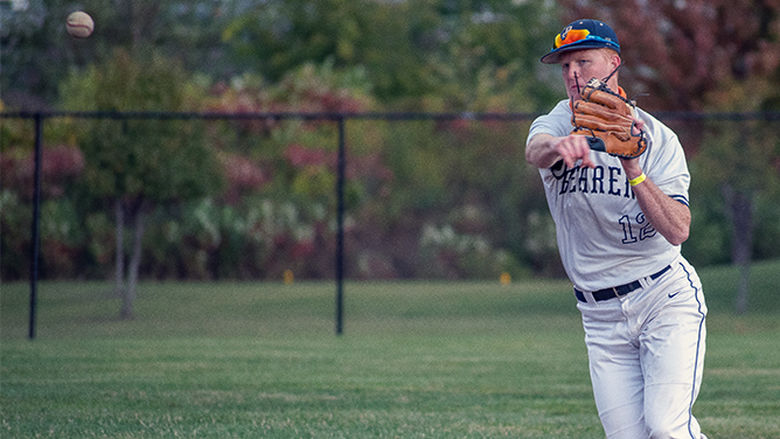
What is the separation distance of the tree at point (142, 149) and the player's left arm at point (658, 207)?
1345cm

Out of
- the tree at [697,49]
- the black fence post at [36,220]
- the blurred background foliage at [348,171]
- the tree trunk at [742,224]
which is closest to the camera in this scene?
the black fence post at [36,220]

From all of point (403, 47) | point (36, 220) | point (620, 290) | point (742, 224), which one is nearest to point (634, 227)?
point (620, 290)

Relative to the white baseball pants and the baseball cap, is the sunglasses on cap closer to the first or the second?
the baseball cap

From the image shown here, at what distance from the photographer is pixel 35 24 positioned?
3647 cm

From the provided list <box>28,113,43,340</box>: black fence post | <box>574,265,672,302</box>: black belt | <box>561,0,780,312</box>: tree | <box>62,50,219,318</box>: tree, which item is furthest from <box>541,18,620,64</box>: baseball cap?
<box>561,0,780,312</box>: tree

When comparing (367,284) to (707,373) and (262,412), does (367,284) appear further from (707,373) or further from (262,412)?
(262,412)

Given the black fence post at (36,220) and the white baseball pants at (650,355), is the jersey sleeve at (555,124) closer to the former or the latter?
the white baseball pants at (650,355)

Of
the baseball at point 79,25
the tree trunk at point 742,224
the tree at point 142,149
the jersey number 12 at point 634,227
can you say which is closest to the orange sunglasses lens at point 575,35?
the jersey number 12 at point 634,227

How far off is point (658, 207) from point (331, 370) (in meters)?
6.75

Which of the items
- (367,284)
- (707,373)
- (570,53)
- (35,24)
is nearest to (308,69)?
(367,284)

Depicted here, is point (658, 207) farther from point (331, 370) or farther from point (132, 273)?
point (132, 273)

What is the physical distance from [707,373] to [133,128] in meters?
10.2

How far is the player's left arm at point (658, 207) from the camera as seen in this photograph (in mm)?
3869

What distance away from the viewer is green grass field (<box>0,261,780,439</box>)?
719cm
